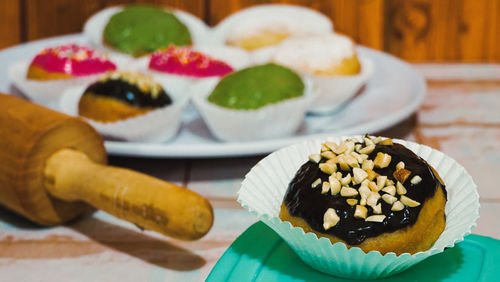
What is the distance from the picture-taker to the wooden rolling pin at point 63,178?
97 cm

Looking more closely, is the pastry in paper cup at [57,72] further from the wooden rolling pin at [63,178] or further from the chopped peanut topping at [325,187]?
the chopped peanut topping at [325,187]

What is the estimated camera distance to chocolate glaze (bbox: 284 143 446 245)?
31.2 inches

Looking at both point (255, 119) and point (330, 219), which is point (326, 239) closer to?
point (330, 219)

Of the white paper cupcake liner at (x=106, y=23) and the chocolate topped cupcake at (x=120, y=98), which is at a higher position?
the chocolate topped cupcake at (x=120, y=98)

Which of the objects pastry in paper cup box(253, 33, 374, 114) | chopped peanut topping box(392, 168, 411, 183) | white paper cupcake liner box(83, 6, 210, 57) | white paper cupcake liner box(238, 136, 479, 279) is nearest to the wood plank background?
white paper cupcake liner box(83, 6, 210, 57)

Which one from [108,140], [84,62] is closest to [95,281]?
[108,140]

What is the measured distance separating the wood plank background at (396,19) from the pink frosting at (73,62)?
0.56m

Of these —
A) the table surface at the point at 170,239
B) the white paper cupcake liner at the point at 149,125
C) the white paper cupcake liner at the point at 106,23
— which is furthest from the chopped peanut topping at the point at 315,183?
the white paper cupcake liner at the point at 106,23

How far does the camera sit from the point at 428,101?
1.75 metres

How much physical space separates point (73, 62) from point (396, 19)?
1.00 metres

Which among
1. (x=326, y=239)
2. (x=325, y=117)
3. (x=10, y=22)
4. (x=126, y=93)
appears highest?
(x=326, y=239)

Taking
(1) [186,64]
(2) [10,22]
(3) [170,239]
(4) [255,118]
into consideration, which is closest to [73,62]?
(1) [186,64]

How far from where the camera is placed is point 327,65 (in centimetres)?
157

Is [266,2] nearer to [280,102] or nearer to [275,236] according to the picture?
[280,102]
